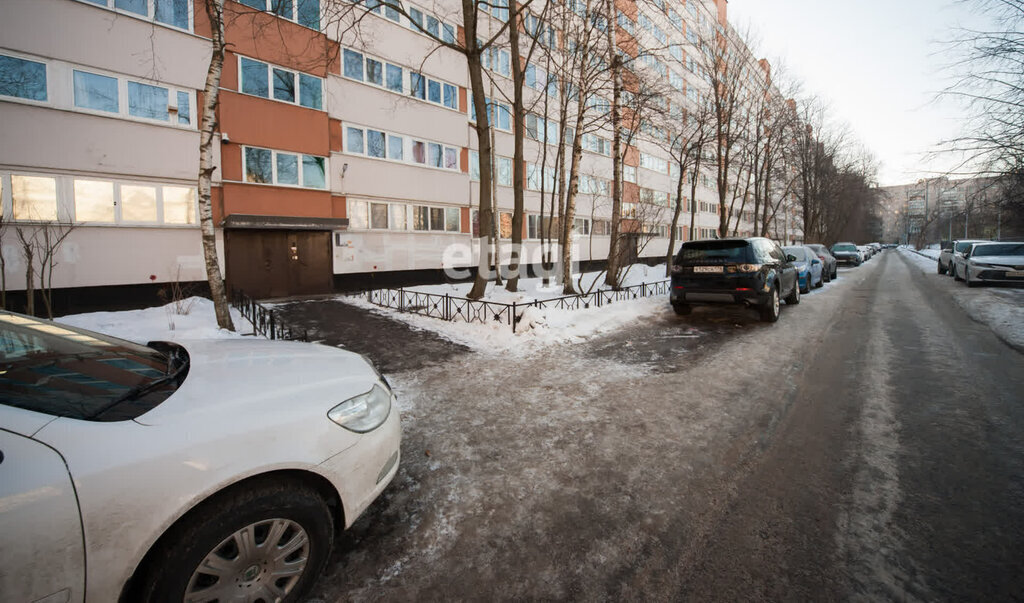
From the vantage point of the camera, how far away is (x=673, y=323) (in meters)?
9.37

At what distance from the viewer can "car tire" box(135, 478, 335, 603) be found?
165 centimetres

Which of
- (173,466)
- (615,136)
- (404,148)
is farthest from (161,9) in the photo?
(173,466)

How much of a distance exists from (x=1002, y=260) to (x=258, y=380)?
22.1 m

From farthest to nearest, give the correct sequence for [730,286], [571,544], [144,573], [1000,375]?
[730,286], [1000,375], [571,544], [144,573]

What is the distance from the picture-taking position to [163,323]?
9.52 metres

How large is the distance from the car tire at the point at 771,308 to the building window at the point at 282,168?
1464 centimetres

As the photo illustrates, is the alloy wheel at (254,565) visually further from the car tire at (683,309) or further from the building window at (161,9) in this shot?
the building window at (161,9)

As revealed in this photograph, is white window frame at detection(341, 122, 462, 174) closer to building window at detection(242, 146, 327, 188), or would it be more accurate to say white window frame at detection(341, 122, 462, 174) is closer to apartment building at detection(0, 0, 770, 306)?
apartment building at detection(0, 0, 770, 306)

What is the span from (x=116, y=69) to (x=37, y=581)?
15569 mm

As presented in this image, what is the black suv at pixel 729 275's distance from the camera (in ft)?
27.8

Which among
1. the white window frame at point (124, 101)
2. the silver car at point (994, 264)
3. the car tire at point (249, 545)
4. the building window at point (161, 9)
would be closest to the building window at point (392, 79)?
the building window at point (161, 9)

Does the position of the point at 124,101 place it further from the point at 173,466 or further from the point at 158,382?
the point at 173,466

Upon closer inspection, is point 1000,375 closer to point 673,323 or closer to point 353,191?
point 673,323

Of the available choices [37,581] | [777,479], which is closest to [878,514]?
[777,479]
